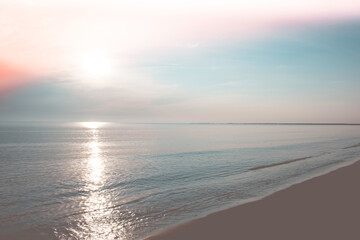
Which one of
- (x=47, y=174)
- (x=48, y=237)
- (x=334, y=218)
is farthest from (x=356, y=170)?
(x=47, y=174)

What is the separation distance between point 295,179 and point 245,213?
9.91 metres

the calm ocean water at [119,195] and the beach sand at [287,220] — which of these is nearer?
the beach sand at [287,220]

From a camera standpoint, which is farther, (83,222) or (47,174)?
(47,174)

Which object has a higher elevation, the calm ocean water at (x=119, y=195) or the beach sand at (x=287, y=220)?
the beach sand at (x=287, y=220)

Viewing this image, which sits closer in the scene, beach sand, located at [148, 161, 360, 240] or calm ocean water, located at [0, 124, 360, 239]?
beach sand, located at [148, 161, 360, 240]

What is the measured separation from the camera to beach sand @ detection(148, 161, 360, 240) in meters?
8.72

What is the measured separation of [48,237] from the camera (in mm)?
9406

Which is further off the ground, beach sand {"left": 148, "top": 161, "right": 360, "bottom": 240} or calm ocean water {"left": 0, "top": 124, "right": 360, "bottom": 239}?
beach sand {"left": 148, "top": 161, "right": 360, "bottom": 240}

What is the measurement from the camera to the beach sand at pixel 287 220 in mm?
8719

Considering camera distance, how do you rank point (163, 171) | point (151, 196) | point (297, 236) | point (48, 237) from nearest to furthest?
point (297, 236), point (48, 237), point (151, 196), point (163, 171)

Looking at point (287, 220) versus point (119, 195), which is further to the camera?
point (119, 195)

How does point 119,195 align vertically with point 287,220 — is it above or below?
below

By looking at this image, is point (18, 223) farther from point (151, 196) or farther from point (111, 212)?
point (151, 196)

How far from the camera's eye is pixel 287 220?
10.0 m
